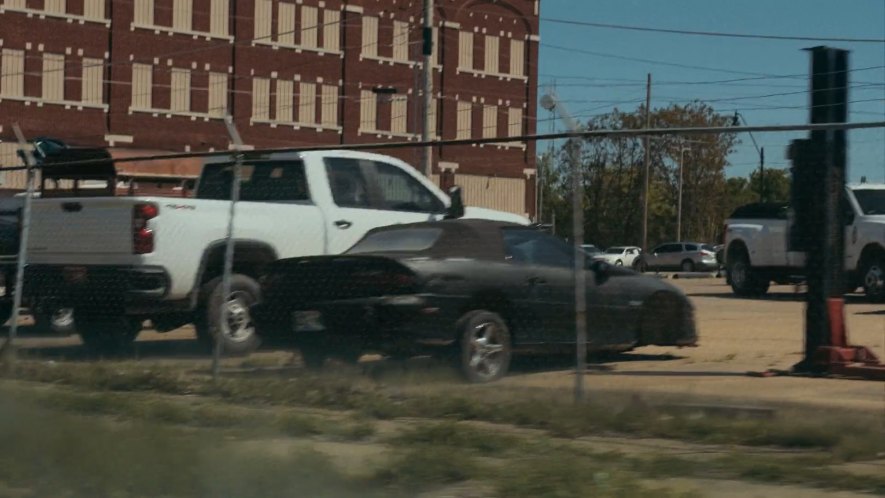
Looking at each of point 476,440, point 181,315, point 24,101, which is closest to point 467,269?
point 476,440

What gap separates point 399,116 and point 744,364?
4299cm

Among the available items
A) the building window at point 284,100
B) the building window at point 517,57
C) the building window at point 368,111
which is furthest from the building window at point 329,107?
the building window at point 517,57

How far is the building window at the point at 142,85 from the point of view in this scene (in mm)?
47000

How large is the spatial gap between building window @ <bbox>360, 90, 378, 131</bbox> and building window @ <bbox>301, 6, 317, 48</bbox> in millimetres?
2802

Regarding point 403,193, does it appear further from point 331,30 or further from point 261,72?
point 331,30

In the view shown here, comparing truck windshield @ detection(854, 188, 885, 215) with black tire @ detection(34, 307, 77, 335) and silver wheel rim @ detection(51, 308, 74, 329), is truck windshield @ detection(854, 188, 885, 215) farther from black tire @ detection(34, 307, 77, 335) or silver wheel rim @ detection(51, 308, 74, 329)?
silver wheel rim @ detection(51, 308, 74, 329)

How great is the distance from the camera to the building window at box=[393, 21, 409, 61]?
170ft

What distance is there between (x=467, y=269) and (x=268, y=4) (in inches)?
1607

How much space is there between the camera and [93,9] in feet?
151

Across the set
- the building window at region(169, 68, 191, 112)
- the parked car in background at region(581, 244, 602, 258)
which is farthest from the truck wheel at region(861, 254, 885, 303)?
the building window at region(169, 68, 191, 112)

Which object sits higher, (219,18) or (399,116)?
(219,18)

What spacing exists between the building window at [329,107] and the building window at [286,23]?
94.5 inches

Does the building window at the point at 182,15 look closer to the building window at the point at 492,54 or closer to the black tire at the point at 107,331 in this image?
the building window at the point at 492,54

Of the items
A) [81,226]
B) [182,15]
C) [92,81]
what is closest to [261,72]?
[182,15]
